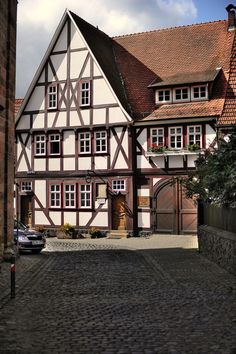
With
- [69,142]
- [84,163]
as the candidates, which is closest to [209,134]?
[84,163]

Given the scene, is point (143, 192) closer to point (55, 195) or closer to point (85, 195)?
point (85, 195)

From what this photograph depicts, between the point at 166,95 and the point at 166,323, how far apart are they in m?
20.9

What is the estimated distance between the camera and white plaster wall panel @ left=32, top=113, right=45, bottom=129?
95.9 feet

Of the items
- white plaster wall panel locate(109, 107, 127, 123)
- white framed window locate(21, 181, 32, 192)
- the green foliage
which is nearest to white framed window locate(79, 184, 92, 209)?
white framed window locate(21, 181, 32, 192)

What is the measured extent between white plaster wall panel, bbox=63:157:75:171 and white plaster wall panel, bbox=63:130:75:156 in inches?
14.1

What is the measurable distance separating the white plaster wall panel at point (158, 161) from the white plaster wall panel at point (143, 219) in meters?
2.81

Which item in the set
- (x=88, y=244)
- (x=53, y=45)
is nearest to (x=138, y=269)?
(x=88, y=244)

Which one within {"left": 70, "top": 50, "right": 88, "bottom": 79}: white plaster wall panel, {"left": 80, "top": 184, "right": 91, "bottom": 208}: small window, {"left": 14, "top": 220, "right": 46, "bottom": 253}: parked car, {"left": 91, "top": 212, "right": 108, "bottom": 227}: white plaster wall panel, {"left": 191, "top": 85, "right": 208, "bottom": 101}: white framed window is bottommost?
{"left": 14, "top": 220, "right": 46, "bottom": 253}: parked car

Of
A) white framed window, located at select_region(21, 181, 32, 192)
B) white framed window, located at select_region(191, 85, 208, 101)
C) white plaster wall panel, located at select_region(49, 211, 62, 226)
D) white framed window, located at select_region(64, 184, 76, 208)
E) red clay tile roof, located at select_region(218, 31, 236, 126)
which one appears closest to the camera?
red clay tile roof, located at select_region(218, 31, 236, 126)

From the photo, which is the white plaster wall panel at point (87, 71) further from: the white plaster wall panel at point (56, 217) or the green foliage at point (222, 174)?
the green foliage at point (222, 174)

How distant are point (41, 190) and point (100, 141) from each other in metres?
4.90

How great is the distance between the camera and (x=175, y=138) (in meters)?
26.3

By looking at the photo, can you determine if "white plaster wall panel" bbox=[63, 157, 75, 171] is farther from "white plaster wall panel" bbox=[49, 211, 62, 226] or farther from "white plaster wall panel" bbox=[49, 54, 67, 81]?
"white plaster wall panel" bbox=[49, 54, 67, 81]

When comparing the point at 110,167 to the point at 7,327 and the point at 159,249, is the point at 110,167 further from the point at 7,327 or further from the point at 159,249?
the point at 7,327
